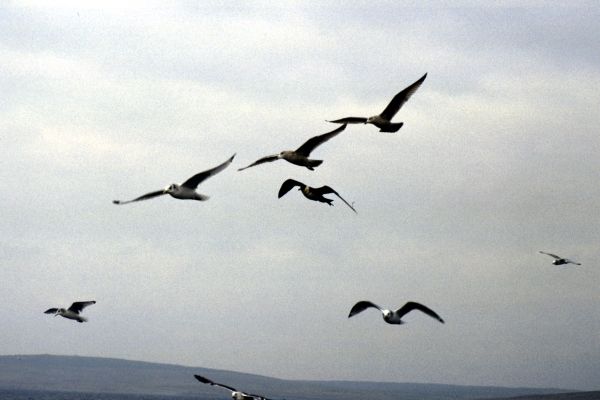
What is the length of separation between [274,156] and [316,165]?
2323mm

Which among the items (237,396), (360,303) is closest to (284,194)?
(360,303)

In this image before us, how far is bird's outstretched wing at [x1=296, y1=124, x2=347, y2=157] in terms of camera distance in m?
41.7

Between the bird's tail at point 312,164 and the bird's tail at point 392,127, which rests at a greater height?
the bird's tail at point 392,127

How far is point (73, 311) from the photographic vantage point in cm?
5791

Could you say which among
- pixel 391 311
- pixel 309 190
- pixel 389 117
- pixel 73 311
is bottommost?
pixel 391 311

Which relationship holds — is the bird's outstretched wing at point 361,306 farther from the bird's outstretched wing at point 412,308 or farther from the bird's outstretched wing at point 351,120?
the bird's outstretched wing at point 351,120

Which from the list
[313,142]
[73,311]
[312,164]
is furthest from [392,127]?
[73,311]

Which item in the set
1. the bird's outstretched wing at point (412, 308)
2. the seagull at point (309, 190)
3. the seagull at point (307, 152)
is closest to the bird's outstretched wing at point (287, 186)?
the seagull at point (309, 190)

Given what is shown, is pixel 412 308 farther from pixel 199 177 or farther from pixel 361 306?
pixel 199 177

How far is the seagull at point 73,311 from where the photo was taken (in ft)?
187

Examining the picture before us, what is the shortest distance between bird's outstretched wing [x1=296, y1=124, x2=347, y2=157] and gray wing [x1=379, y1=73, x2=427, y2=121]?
76.1 inches

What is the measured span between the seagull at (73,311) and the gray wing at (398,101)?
2157cm

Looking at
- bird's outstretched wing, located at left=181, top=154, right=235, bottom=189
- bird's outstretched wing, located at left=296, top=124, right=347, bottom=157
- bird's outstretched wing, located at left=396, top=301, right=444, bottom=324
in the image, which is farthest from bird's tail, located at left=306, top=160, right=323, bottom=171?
bird's outstretched wing, located at left=396, top=301, right=444, bottom=324

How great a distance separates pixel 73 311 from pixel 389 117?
77.1ft
